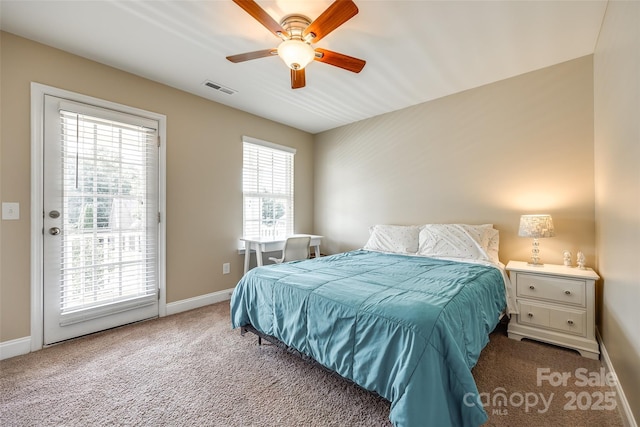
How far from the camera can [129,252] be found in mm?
2668

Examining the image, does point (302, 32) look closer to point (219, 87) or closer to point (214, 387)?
point (219, 87)

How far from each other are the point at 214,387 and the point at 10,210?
6.95 feet

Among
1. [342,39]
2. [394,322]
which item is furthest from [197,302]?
[342,39]

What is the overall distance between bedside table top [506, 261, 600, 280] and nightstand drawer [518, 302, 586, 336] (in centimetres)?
30

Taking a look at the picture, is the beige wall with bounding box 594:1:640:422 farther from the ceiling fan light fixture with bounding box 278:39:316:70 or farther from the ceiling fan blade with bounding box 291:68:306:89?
the ceiling fan blade with bounding box 291:68:306:89

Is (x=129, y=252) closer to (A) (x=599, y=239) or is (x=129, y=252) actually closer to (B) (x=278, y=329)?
(B) (x=278, y=329)

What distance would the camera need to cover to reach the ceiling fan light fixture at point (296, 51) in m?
1.74

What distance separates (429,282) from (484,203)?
163cm

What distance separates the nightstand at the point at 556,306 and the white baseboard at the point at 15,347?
4.10 m

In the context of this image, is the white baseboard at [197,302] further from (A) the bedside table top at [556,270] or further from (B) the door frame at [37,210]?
(A) the bedside table top at [556,270]

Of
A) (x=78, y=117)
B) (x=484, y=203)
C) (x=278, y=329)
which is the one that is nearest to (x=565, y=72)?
(x=484, y=203)

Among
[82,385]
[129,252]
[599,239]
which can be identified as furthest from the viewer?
[129,252]

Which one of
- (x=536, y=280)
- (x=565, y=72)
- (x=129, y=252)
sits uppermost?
(x=565, y=72)

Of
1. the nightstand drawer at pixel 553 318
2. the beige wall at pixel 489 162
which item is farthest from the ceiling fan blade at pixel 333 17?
the nightstand drawer at pixel 553 318
